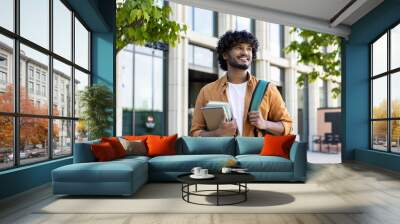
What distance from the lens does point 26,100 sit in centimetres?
530

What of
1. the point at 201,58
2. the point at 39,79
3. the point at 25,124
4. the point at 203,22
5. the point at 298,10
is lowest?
the point at 25,124

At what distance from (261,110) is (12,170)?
430cm

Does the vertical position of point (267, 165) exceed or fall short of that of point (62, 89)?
it falls short

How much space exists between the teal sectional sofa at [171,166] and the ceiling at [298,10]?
3.09m

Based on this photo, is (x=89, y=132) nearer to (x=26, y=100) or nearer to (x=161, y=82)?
(x=26, y=100)

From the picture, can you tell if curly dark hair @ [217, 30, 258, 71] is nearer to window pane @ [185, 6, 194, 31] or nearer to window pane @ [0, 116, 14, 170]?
window pane @ [0, 116, 14, 170]

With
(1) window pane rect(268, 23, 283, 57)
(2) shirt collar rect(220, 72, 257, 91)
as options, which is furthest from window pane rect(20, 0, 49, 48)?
(1) window pane rect(268, 23, 283, 57)

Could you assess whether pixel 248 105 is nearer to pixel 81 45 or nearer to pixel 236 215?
pixel 81 45

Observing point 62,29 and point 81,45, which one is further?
point 81,45

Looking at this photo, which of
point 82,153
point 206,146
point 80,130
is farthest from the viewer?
point 80,130

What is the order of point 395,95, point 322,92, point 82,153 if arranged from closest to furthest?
point 82,153 < point 395,95 < point 322,92

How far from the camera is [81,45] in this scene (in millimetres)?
7719

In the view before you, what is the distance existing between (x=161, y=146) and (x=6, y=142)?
7.56 feet

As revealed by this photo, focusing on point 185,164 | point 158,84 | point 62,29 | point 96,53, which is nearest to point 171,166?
point 185,164
